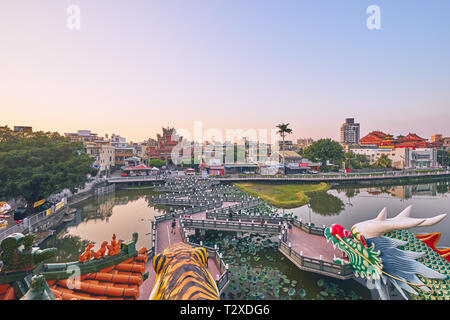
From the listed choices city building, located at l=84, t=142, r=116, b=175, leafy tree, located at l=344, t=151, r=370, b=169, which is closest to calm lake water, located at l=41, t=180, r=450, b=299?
city building, located at l=84, t=142, r=116, b=175

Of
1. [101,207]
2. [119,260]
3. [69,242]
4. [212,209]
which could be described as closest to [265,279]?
[119,260]

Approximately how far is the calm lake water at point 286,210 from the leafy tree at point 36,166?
15.4 ft

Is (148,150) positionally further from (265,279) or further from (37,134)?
(265,279)

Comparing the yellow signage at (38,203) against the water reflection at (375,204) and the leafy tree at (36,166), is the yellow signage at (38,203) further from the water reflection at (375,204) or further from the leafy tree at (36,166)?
the water reflection at (375,204)

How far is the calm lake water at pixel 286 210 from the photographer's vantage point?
14.0m

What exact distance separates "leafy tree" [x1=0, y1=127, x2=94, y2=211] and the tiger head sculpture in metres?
21.3

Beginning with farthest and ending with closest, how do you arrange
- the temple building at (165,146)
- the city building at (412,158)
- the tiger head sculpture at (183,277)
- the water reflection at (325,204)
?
the city building at (412,158) → the temple building at (165,146) → the water reflection at (325,204) → the tiger head sculpture at (183,277)

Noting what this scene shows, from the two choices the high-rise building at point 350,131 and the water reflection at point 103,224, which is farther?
the high-rise building at point 350,131

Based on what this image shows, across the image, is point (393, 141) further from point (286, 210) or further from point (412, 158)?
point (286, 210)

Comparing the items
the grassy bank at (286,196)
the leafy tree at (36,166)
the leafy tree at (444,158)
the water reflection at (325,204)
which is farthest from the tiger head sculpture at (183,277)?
the leafy tree at (444,158)

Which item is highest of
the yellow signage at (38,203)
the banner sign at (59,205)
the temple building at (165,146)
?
the temple building at (165,146)

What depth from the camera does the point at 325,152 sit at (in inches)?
2537

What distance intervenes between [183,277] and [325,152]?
2528 inches
